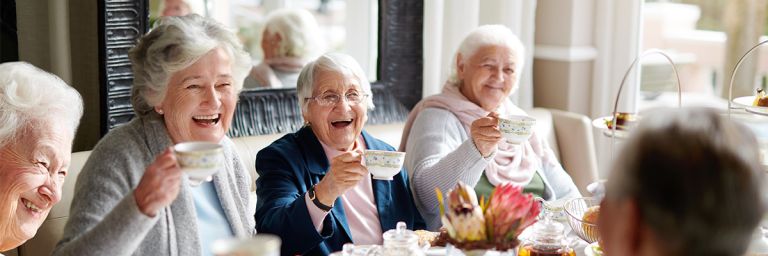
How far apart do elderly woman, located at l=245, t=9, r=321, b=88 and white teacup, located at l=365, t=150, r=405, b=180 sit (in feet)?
4.51

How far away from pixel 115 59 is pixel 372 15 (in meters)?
1.19

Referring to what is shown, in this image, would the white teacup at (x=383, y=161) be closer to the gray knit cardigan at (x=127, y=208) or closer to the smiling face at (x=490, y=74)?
the gray knit cardigan at (x=127, y=208)

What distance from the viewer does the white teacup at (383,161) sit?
2.23 meters

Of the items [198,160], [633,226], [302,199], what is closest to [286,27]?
[302,199]

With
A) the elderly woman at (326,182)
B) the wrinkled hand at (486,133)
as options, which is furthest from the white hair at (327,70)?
the wrinkled hand at (486,133)

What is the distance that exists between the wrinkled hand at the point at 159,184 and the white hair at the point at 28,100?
58cm

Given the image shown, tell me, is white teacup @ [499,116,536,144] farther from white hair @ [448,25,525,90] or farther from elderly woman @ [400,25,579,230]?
white hair @ [448,25,525,90]

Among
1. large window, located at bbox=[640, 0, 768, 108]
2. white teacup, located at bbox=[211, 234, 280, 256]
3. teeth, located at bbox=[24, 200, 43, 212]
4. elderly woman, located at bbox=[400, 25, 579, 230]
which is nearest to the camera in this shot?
white teacup, located at bbox=[211, 234, 280, 256]

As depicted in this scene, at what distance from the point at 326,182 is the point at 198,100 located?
391 millimetres

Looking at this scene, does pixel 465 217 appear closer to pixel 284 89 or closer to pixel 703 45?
pixel 284 89

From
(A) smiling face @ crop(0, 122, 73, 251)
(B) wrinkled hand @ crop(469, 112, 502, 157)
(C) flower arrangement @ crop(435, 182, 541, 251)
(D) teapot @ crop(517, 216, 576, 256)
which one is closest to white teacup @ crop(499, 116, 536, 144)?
(B) wrinkled hand @ crop(469, 112, 502, 157)

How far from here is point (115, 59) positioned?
10.2ft

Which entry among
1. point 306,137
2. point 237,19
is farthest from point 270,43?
point 306,137

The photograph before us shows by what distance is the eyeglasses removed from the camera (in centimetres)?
274
